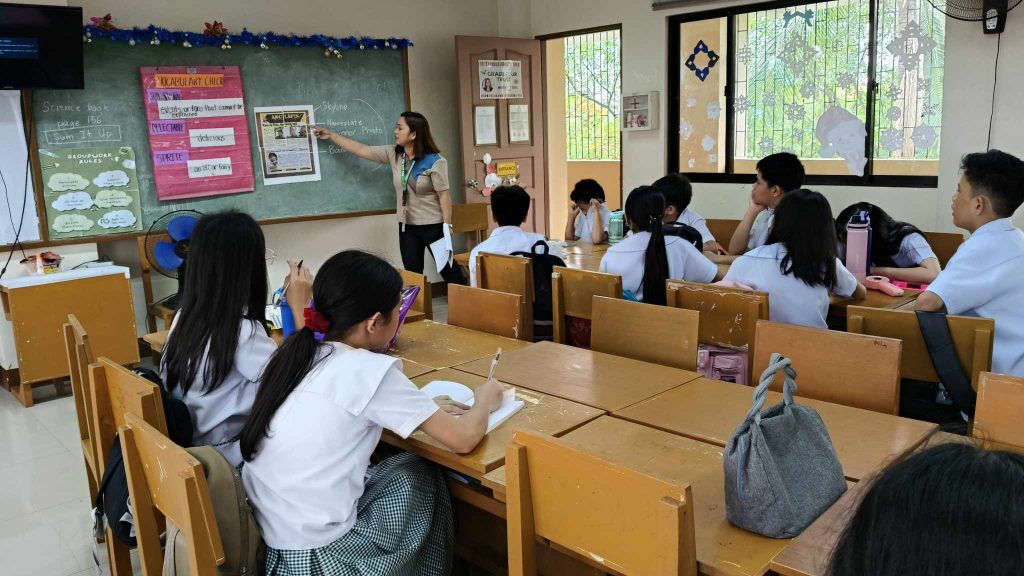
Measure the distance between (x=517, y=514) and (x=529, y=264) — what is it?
199 cm

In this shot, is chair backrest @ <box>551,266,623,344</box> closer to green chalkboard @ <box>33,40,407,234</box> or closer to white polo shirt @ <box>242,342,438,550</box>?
white polo shirt @ <box>242,342,438,550</box>

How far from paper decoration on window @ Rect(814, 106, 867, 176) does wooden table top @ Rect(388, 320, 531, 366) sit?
337 cm

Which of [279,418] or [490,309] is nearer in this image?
[279,418]

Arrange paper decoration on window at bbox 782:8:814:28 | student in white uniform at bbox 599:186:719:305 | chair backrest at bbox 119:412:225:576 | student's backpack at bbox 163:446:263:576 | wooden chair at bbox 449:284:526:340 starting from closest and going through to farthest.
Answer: chair backrest at bbox 119:412:225:576
student's backpack at bbox 163:446:263:576
wooden chair at bbox 449:284:526:340
student in white uniform at bbox 599:186:719:305
paper decoration on window at bbox 782:8:814:28

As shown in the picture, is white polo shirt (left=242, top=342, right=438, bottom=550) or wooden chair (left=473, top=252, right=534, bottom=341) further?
wooden chair (left=473, top=252, right=534, bottom=341)

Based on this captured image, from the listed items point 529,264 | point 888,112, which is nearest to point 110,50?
point 529,264

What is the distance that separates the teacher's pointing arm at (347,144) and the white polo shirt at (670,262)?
9.35 feet

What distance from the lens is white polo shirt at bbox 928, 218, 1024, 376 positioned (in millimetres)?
2404

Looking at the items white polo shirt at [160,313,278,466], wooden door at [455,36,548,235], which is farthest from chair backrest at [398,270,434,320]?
wooden door at [455,36,548,235]

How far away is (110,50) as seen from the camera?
4.65m

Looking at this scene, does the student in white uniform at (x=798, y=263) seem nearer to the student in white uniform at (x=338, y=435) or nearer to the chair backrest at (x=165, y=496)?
the student in white uniform at (x=338, y=435)

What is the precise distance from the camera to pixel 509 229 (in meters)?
3.76

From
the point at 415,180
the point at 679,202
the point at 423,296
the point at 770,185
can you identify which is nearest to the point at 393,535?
the point at 423,296

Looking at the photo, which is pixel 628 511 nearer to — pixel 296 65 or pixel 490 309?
pixel 490 309
